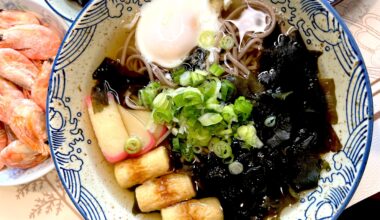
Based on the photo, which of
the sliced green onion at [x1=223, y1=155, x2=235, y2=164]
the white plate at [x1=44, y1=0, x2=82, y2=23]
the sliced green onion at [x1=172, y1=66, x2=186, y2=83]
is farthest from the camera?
the white plate at [x1=44, y1=0, x2=82, y2=23]

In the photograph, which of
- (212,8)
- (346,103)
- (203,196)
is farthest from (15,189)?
(346,103)

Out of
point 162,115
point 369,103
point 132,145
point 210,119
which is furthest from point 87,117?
point 369,103

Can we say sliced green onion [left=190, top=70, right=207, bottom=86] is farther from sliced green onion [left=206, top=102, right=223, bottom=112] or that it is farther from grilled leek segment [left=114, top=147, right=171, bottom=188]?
grilled leek segment [left=114, top=147, right=171, bottom=188]

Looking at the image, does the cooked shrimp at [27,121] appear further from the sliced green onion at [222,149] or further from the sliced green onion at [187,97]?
the sliced green onion at [222,149]

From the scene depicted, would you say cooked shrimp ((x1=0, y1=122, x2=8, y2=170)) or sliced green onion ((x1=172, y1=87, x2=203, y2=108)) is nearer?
sliced green onion ((x1=172, y1=87, x2=203, y2=108))

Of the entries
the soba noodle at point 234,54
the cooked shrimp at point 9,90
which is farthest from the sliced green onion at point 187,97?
the cooked shrimp at point 9,90

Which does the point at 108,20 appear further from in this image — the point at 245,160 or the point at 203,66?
the point at 245,160

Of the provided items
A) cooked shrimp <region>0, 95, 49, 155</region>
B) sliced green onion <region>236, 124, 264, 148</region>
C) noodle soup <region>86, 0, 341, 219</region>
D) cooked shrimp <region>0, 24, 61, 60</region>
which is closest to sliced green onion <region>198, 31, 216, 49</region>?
noodle soup <region>86, 0, 341, 219</region>
